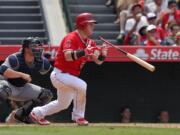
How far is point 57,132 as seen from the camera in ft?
32.8

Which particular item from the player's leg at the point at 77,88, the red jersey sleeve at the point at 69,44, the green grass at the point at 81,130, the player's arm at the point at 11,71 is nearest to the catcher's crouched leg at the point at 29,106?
the player's arm at the point at 11,71

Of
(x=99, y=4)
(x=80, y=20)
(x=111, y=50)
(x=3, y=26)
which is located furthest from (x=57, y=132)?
(x=99, y=4)

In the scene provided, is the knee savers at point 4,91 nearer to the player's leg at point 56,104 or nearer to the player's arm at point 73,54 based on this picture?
the player's leg at point 56,104

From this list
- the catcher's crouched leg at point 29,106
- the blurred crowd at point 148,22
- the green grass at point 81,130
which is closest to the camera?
the green grass at point 81,130

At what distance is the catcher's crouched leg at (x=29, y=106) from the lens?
11.9 meters

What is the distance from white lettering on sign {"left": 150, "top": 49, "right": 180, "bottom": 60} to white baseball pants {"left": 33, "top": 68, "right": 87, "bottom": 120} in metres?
3.41

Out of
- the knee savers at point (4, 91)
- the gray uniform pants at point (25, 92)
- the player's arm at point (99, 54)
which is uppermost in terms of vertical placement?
the player's arm at point (99, 54)

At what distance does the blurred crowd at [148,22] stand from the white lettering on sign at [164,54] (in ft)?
1.73

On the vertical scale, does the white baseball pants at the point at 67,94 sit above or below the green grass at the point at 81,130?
above

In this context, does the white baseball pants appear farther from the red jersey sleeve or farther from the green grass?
the green grass

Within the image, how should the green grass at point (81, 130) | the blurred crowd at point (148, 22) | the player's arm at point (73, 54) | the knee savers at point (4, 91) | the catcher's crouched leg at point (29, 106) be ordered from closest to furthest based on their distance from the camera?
the green grass at point (81, 130) → the player's arm at point (73, 54) → the knee savers at point (4, 91) → the catcher's crouched leg at point (29, 106) → the blurred crowd at point (148, 22)

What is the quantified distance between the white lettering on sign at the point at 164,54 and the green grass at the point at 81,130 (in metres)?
3.93

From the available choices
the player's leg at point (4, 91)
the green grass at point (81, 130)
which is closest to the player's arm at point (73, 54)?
the green grass at point (81, 130)

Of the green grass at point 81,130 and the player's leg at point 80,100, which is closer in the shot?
the green grass at point 81,130
